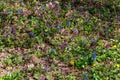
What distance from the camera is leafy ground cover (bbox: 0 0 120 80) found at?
27.3ft

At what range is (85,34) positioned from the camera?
989 centimetres

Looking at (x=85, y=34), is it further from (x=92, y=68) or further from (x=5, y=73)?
(x=5, y=73)

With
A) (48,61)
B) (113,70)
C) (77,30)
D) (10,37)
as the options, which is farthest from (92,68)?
(10,37)

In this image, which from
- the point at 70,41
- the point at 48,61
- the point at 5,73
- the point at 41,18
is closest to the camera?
the point at 5,73

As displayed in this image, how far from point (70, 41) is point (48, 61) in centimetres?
119

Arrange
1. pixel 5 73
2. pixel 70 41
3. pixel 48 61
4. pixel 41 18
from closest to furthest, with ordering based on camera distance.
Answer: pixel 5 73 → pixel 48 61 → pixel 70 41 → pixel 41 18

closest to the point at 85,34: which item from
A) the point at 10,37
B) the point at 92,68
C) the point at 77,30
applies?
the point at 77,30

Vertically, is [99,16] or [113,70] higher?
[99,16]

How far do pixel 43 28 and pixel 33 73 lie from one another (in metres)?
2.01

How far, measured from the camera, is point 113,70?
8367 millimetres

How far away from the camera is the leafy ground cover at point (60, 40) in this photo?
8.31 metres

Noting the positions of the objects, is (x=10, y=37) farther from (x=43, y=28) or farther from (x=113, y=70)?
(x=113, y=70)

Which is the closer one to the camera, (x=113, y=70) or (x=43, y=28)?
(x=113, y=70)

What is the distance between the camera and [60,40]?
945 cm
